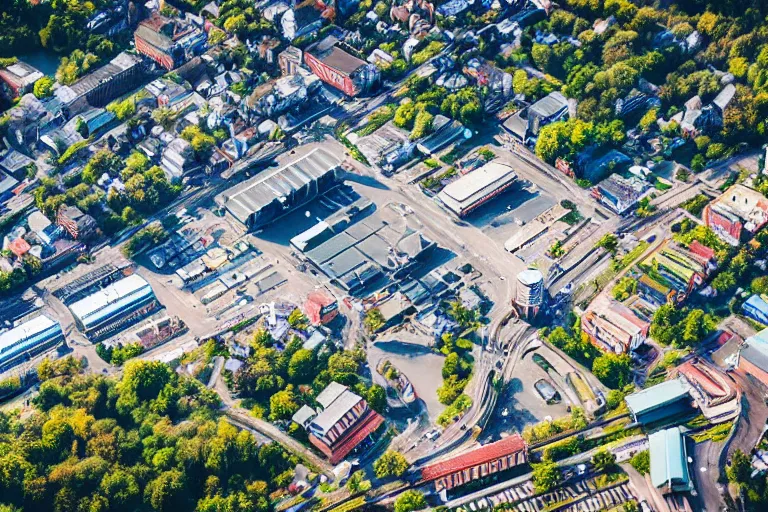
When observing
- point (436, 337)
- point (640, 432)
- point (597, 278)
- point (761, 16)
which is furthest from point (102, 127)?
point (761, 16)

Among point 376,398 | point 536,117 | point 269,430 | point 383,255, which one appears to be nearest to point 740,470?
point 376,398

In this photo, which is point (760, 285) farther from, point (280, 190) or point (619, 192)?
point (280, 190)

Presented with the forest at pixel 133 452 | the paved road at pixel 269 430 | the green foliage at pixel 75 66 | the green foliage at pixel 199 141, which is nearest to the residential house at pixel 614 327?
the paved road at pixel 269 430

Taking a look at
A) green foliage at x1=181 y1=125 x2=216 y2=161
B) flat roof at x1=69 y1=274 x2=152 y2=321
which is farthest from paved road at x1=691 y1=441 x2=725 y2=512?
green foliage at x1=181 y1=125 x2=216 y2=161

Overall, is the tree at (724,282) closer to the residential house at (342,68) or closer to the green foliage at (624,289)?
the green foliage at (624,289)

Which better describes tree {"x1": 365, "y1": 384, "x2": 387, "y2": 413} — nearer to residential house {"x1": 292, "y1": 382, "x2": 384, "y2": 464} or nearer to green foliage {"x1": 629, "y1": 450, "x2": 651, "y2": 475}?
residential house {"x1": 292, "y1": 382, "x2": 384, "y2": 464}

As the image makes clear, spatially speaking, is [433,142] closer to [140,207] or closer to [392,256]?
[392,256]
